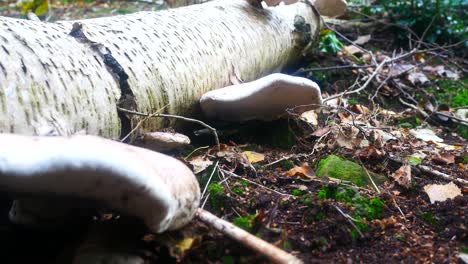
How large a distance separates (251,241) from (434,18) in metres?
5.92

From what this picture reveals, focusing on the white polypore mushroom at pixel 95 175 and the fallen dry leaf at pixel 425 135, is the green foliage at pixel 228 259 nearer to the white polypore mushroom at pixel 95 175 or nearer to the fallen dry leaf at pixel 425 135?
the white polypore mushroom at pixel 95 175

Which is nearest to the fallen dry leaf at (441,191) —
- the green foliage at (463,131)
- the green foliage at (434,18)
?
the green foliage at (463,131)

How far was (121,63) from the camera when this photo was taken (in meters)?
2.46

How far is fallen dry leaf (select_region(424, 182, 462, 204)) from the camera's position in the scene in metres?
2.26

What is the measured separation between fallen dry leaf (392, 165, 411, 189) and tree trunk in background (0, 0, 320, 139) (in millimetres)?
1286

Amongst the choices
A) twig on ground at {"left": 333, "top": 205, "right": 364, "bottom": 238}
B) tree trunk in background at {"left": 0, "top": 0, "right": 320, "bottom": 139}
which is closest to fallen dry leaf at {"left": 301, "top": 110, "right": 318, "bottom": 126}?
tree trunk in background at {"left": 0, "top": 0, "right": 320, "bottom": 139}

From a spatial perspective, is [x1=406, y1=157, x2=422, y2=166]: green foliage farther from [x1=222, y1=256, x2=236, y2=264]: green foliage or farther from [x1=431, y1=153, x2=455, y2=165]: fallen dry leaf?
[x1=222, y1=256, x2=236, y2=264]: green foliage

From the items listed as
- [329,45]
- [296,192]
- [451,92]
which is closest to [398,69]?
[451,92]

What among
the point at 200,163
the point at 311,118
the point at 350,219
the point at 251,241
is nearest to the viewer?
the point at 251,241

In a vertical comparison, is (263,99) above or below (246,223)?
above

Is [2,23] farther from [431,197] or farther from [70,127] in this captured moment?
[431,197]

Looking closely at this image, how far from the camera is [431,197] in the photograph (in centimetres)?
228

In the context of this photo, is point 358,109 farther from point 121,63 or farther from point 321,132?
point 121,63

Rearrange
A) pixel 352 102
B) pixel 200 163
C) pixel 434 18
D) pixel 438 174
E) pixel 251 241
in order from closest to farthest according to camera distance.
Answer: pixel 251 241, pixel 200 163, pixel 438 174, pixel 352 102, pixel 434 18
